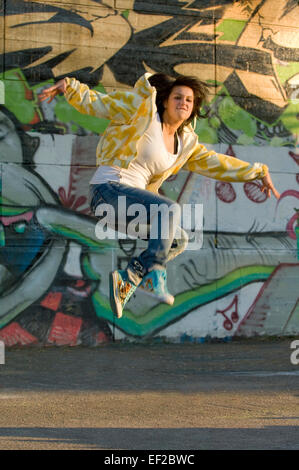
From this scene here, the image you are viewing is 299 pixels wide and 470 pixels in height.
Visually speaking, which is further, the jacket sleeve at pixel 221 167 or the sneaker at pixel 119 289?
the jacket sleeve at pixel 221 167

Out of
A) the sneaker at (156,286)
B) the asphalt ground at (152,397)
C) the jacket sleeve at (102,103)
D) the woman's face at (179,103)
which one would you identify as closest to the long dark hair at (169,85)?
the woman's face at (179,103)

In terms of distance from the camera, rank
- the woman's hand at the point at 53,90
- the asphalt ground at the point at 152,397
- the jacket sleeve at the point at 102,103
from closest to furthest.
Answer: the woman's hand at the point at 53,90 → the jacket sleeve at the point at 102,103 → the asphalt ground at the point at 152,397

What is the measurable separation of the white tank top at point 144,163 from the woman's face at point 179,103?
0.11m

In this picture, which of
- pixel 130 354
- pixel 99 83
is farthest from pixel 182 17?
pixel 130 354

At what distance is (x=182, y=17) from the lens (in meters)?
11.8

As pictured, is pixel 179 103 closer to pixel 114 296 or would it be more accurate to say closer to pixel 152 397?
pixel 114 296

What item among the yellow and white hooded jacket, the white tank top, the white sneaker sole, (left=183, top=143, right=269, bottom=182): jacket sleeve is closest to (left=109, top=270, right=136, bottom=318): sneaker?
the white sneaker sole

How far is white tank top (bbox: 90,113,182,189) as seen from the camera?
5270 mm

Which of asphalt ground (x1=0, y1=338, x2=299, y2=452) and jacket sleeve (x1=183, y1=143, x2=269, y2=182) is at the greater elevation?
jacket sleeve (x1=183, y1=143, x2=269, y2=182)

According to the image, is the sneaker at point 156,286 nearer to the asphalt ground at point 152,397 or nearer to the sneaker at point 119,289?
the sneaker at point 119,289

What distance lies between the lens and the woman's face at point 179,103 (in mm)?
5266

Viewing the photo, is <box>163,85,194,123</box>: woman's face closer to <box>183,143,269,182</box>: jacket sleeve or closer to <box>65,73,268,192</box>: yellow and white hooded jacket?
<box>65,73,268,192</box>: yellow and white hooded jacket

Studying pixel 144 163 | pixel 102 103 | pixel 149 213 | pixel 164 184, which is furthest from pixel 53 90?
pixel 164 184

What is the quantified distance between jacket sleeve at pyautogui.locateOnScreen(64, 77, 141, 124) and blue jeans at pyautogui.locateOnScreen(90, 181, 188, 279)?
1.58 ft
